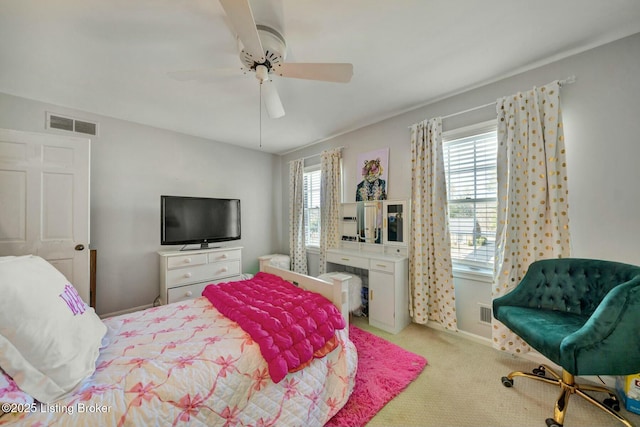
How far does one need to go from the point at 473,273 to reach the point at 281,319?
6.62ft

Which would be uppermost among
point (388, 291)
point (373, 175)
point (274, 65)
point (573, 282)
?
point (274, 65)

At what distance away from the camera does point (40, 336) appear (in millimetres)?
954

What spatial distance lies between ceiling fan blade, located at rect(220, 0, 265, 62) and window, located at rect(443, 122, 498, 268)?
81.9 inches

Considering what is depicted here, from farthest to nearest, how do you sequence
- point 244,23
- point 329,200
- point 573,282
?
point 329,200 < point 573,282 < point 244,23

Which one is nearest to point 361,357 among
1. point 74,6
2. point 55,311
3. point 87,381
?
point 87,381

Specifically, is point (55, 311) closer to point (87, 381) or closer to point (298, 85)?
point (87, 381)

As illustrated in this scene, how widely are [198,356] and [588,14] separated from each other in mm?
3083

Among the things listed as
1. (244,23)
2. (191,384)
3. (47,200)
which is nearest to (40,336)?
(191,384)

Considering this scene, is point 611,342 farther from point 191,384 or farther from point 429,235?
point 191,384

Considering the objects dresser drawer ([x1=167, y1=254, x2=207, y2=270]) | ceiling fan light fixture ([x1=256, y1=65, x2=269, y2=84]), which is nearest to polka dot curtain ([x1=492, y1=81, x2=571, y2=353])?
ceiling fan light fixture ([x1=256, y1=65, x2=269, y2=84])

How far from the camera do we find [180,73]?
159 centimetres

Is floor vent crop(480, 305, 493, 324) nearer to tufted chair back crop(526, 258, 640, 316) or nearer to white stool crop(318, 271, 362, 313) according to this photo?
tufted chair back crop(526, 258, 640, 316)

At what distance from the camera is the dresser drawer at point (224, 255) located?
11.0ft

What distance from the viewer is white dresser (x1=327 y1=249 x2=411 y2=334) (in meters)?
2.58
